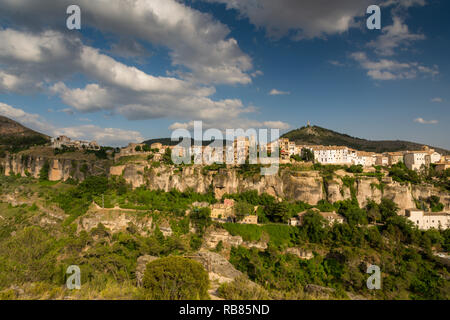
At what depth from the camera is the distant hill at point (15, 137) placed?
187ft

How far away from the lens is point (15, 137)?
222 feet

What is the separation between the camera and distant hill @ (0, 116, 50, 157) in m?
57.0

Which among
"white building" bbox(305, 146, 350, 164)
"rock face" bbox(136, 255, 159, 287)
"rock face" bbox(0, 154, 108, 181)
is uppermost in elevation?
"white building" bbox(305, 146, 350, 164)

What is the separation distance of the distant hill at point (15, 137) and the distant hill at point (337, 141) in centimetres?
7415

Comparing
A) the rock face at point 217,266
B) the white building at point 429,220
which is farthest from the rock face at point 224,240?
the white building at point 429,220

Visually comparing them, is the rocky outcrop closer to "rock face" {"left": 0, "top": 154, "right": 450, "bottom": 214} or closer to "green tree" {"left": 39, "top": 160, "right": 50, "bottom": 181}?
"rock face" {"left": 0, "top": 154, "right": 450, "bottom": 214}

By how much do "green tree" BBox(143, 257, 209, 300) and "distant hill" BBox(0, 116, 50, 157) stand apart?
59.5 m

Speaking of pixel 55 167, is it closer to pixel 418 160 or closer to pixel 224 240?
pixel 224 240

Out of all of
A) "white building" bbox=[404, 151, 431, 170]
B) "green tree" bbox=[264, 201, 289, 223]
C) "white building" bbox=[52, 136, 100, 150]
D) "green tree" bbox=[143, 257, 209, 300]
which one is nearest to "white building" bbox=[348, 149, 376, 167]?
"white building" bbox=[404, 151, 431, 170]

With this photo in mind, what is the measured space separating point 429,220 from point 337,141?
208ft

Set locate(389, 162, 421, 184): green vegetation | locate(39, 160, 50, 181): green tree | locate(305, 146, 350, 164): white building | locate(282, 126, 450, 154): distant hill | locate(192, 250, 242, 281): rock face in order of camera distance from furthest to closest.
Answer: locate(282, 126, 450, 154): distant hill, locate(39, 160, 50, 181): green tree, locate(305, 146, 350, 164): white building, locate(389, 162, 421, 184): green vegetation, locate(192, 250, 242, 281): rock face

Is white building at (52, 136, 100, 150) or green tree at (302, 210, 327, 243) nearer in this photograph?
green tree at (302, 210, 327, 243)

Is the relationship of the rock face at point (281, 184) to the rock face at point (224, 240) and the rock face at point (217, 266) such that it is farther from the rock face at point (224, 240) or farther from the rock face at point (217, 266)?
the rock face at point (217, 266)
